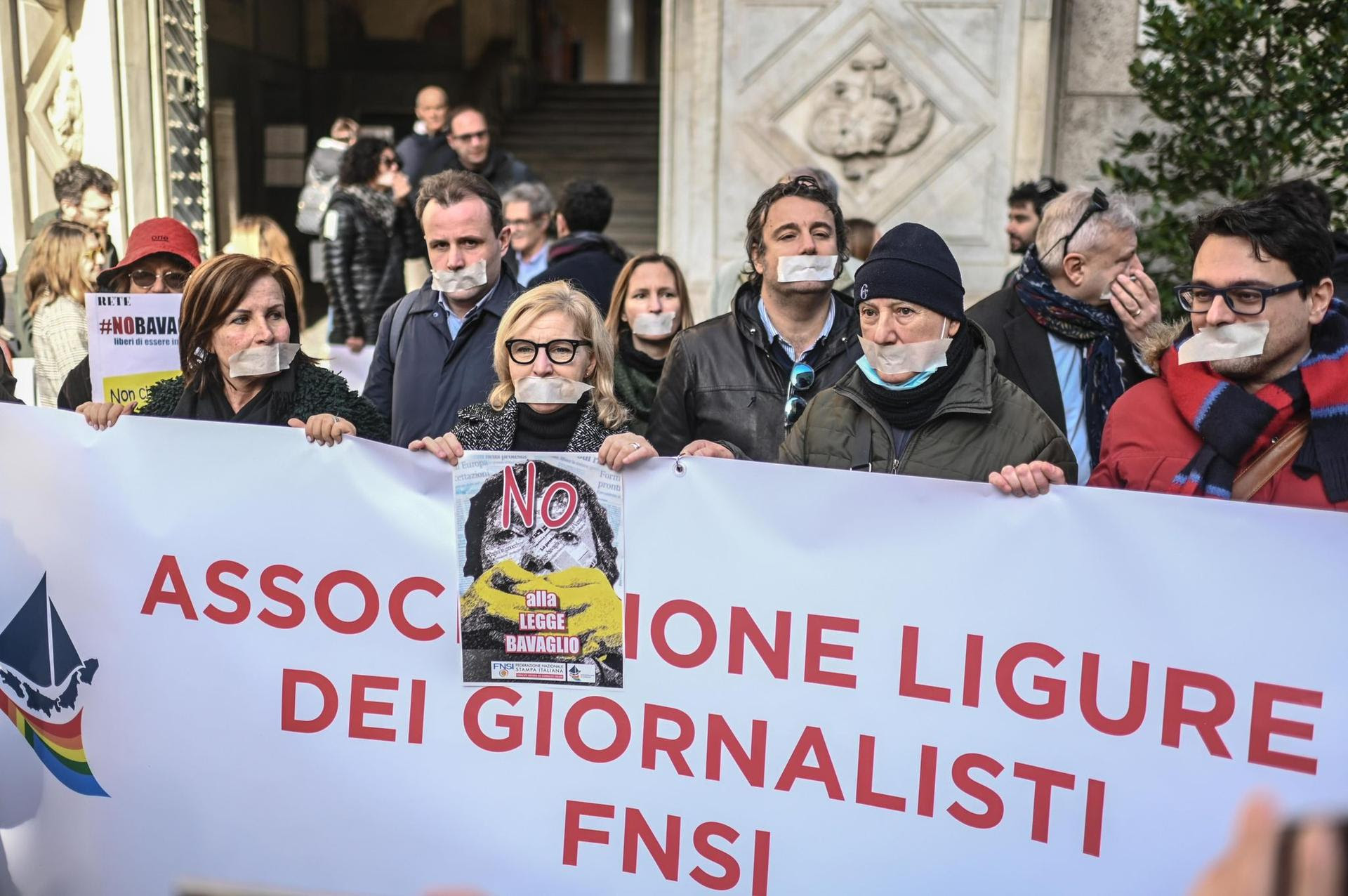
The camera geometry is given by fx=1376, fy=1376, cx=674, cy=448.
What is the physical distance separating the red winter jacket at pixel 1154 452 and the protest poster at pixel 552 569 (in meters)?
1.05

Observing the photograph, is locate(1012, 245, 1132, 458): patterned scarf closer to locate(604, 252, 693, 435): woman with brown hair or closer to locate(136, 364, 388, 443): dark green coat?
locate(604, 252, 693, 435): woman with brown hair

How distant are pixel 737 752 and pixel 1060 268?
194 cm

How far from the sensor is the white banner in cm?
261

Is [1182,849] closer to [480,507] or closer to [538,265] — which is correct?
[480,507]

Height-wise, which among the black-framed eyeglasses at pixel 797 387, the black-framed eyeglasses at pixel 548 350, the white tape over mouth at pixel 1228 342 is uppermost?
the white tape over mouth at pixel 1228 342

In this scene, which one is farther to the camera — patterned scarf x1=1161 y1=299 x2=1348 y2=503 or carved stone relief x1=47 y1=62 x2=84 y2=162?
carved stone relief x1=47 y1=62 x2=84 y2=162

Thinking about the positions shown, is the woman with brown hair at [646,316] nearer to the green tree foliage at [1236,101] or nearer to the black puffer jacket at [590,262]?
the black puffer jacket at [590,262]

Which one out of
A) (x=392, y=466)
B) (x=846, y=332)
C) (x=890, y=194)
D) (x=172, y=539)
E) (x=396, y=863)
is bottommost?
(x=396, y=863)

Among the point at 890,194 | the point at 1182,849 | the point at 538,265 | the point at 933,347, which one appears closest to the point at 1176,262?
the point at 890,194

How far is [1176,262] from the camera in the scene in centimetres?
753

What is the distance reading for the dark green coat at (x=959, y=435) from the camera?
9.73ft

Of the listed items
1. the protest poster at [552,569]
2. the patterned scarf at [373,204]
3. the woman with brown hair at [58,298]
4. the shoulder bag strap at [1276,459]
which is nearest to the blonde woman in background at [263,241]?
the patterned scarf at [373,204]

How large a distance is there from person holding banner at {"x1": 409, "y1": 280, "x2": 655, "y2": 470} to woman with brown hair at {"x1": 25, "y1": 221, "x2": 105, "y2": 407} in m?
2.68

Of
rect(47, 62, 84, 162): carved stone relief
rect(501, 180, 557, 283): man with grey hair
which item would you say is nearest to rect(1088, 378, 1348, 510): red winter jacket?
rect(501, 180, 557, 283): man with grey hair
